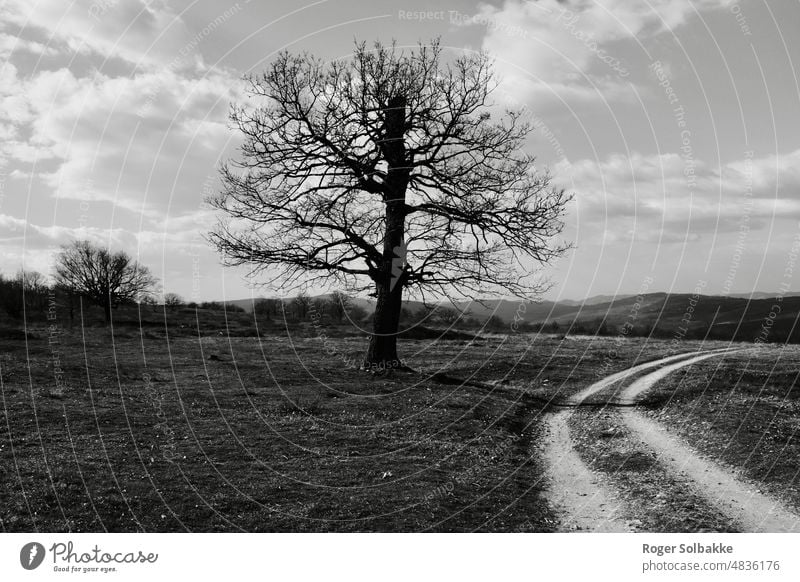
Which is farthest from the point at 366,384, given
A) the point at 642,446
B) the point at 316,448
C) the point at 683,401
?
the point at 683,401

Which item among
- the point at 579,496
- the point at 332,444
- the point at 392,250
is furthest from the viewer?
the point at 392,250

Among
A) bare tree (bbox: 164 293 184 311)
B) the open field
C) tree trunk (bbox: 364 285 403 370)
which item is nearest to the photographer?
the open field

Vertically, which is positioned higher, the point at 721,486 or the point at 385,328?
the point at 385,328

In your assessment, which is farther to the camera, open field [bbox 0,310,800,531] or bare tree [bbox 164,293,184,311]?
bare tree [bbox 164,293,184,311]

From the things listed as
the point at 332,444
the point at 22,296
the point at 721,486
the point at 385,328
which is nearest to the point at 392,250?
the point at 385,328

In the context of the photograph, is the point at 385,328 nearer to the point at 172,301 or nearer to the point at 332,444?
the point at 332,444

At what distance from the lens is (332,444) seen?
13.5 metres

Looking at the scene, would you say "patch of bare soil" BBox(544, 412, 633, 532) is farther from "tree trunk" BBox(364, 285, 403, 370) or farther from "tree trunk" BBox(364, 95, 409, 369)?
"tree trunk" BBox(364, 95, 409, 369)

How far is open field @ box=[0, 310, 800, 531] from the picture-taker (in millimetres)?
9484

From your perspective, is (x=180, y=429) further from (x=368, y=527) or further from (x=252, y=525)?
(x=368, y=527)

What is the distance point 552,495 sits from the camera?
1149cm

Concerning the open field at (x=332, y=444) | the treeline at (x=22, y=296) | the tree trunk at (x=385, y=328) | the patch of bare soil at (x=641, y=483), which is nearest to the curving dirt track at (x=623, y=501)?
the patch of bare soil at (x=641, y=483)

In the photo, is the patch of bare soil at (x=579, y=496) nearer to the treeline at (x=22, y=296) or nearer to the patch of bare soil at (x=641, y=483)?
the patch of bare soil at (x=641, y=483)

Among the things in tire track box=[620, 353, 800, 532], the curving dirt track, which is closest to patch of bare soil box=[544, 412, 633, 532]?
the curving dirt track
